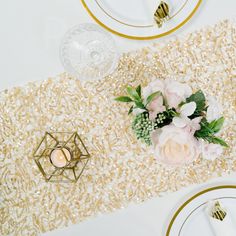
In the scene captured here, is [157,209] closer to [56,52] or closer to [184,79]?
[184,79]

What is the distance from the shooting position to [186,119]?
3.13 ft

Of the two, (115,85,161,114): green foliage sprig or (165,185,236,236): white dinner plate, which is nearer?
(115,85,161,114): green foliage sprig

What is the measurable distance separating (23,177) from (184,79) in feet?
1.77

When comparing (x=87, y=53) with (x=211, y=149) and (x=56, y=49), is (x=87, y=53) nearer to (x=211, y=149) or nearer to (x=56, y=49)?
(x=56, y=49)

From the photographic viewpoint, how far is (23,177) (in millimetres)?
1169

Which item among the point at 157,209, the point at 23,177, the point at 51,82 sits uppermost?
the point at 51,82

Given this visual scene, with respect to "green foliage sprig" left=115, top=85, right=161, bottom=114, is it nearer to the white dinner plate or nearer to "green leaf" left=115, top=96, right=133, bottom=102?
"green leaf" left=115, top=96, right=133, bottom=102

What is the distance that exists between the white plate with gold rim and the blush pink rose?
317 mm

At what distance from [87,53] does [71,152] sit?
28 cm

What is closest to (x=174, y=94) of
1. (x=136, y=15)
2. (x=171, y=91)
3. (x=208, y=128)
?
(x=171, y=91)

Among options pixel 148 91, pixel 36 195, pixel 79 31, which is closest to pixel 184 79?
pixel 148 91

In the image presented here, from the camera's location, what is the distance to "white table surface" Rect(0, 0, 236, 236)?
114 cm

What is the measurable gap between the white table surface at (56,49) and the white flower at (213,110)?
7.8 inches

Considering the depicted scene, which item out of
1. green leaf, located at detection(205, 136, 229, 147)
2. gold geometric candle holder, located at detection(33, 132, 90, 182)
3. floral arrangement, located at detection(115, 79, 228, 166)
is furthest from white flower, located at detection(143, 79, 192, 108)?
gold geometric candle holder, located at detection(33, 132, 90, 182)
